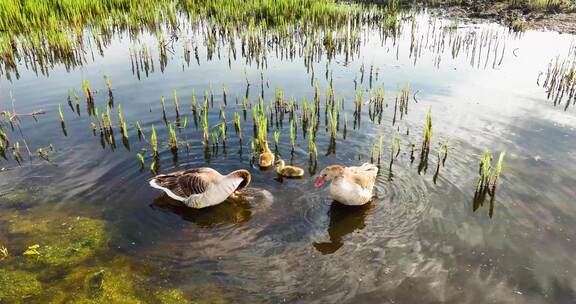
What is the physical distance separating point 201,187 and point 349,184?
289cm

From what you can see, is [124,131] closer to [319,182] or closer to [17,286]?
[17,286]

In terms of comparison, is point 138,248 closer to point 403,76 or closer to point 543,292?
point 543,292

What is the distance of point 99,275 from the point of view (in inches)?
253

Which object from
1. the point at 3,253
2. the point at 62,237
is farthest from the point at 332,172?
the point at 3,253

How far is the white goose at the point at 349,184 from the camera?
7.80 m

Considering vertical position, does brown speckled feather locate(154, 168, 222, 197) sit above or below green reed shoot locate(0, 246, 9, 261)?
above

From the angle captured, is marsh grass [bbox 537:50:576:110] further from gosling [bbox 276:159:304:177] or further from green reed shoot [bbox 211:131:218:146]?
green reed shoot [bbox 211:131:218:146]

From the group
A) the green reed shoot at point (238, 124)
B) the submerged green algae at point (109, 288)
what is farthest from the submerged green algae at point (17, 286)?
the green reed shoot at point (238, 124)

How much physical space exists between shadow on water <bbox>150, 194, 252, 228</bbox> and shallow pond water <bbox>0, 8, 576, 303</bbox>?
0.04 m

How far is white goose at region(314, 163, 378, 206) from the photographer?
7805 mm

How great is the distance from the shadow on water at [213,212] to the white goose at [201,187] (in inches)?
6.2

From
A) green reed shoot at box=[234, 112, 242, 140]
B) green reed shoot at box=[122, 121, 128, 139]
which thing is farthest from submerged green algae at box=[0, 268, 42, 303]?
green reed shoot at box=[234, 112, 242, 140]

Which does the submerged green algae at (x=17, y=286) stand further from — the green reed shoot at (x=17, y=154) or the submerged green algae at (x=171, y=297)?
the green reed shoot at (x=17, y=154)

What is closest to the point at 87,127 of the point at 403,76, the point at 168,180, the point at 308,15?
the point at 168,180
